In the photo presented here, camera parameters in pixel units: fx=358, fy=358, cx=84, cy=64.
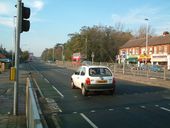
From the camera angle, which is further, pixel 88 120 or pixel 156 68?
pixel 156 68

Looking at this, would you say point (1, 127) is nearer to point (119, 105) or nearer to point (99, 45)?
point (119, 105)

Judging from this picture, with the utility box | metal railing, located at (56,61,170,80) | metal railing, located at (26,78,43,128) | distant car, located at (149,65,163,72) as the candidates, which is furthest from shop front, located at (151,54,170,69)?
metal railing, located at (26,78,43,128)

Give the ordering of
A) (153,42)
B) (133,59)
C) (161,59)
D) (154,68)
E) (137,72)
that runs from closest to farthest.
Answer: (154,68) → (137,72) → (161,59) → (153,42) → (133,59)

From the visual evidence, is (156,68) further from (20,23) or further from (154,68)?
(20,23)

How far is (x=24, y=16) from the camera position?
39.9ft

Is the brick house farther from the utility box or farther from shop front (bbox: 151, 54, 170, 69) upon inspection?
the utility box

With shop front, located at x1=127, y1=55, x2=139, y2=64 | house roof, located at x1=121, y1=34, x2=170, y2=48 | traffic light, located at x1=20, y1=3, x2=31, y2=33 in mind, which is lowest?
shop front, located at x1=127, y1=55, x2=139, y2=64

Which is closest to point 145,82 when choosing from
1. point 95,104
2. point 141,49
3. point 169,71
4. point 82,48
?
point 169,71

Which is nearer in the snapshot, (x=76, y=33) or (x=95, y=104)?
(x=95, y=104)

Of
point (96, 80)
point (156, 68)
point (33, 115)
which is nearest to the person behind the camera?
point (33, 115)

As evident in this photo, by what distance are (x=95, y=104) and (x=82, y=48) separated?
87.2m

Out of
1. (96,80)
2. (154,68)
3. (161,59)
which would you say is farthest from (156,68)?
(161,59)

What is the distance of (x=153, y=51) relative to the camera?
86.4 metres

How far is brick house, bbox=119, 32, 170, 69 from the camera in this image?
7959cm
